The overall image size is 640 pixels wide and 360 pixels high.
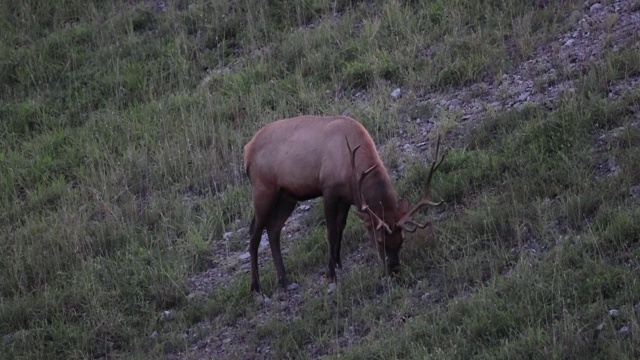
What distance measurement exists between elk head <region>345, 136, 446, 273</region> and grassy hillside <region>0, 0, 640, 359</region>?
0.23 metres

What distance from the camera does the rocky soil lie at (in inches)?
392

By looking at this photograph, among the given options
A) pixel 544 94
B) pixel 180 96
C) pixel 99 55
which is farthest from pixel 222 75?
pixel 544 94

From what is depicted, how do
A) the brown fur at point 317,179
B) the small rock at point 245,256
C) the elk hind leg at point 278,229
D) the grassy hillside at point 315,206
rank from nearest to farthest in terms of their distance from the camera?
the grassy hillside at point 315,206
the brown fur at point 317,179
the elk hind leg at point 278,229
the small rock at point 245,256

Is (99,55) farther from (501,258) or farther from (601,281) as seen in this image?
(601,281)

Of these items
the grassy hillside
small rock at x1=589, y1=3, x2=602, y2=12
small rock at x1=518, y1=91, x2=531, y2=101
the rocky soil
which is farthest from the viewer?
small rock at x1=589, y1=3, x2=602, y2=12

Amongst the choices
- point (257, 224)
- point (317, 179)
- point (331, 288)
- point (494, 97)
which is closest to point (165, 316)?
point (257, 224)

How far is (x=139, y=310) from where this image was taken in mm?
10617

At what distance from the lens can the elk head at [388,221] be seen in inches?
375

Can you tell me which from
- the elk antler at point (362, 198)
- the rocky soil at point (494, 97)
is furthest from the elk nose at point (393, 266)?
the rocky soil at point (494, 97)

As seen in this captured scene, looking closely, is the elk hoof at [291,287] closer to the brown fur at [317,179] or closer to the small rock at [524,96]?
the brown fur at [317,179]

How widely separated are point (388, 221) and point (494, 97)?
3328 millimetres

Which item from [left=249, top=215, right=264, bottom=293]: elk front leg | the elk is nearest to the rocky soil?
[left=249, top=215, right=264, bottom=293]: elk front leg

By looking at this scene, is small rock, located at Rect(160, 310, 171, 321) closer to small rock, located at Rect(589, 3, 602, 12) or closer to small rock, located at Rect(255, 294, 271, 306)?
small rock, located at Rect(255, 294, 271, 306)

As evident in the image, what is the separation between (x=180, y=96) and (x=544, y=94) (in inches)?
186
